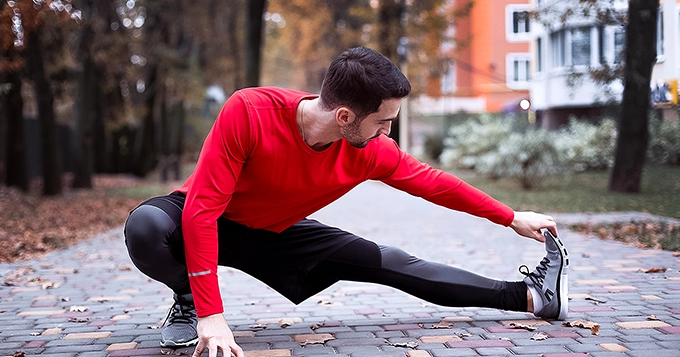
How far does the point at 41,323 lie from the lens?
4.50 m

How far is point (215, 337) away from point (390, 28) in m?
22.4

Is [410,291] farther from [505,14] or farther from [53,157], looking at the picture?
[505,14]

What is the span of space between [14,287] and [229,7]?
2449 cm

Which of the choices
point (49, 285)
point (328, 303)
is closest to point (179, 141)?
point (49, 285)

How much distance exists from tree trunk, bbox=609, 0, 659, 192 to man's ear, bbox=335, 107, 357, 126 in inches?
469

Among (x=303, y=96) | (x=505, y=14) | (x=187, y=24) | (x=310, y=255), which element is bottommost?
(x=310, y=255)

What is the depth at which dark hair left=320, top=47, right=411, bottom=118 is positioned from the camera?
3.15m

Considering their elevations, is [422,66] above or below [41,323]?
above

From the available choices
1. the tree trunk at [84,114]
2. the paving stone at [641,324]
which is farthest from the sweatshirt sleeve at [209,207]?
the tree trunk at [84,114]

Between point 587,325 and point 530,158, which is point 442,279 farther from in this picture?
point 530,158

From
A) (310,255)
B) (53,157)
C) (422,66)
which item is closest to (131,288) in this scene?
(310,255)

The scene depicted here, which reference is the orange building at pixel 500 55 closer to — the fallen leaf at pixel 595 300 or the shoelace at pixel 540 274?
the fallen leaf at pixel 595 300

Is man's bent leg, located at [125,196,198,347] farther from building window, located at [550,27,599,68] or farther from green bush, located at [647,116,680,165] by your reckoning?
building window, located at [550,27,599,68]

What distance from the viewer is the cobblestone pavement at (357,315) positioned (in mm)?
Result: 3701
